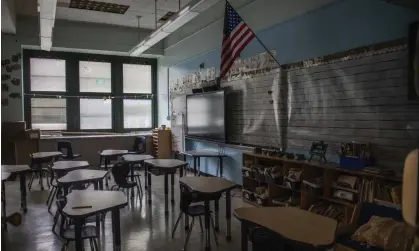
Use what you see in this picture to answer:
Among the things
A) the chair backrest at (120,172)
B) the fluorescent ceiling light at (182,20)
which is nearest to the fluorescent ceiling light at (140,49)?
the fluorescent ceiling light at (182,20)

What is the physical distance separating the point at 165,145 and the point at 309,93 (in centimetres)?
562

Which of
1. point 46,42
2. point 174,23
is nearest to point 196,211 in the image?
point 174,23

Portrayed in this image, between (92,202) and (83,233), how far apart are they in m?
0.30

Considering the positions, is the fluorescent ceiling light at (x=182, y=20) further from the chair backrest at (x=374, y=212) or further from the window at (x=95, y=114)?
the window at (x=95, y=114)

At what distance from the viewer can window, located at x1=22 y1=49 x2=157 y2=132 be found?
941 centimetres

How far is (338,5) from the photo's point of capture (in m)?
4.21

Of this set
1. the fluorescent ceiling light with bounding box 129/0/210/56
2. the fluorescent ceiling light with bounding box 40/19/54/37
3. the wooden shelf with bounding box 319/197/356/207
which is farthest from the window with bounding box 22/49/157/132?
the wooden shelf with bounding box 319/197/356/207

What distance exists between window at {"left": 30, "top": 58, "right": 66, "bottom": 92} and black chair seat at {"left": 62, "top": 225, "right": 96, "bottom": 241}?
24.1 ft

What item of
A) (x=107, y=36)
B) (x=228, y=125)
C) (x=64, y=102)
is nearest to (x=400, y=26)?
(x=228, y=125)

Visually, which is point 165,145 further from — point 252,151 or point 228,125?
point 252,151

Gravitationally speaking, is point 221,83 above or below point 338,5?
below

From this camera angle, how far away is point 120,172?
16.8 ft

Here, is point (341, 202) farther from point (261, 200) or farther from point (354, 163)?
point (261, 200)

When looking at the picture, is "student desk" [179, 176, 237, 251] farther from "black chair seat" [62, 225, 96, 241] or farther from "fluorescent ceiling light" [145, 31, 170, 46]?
"fluorescent ceiling light" [145, 31, 170, 46]
